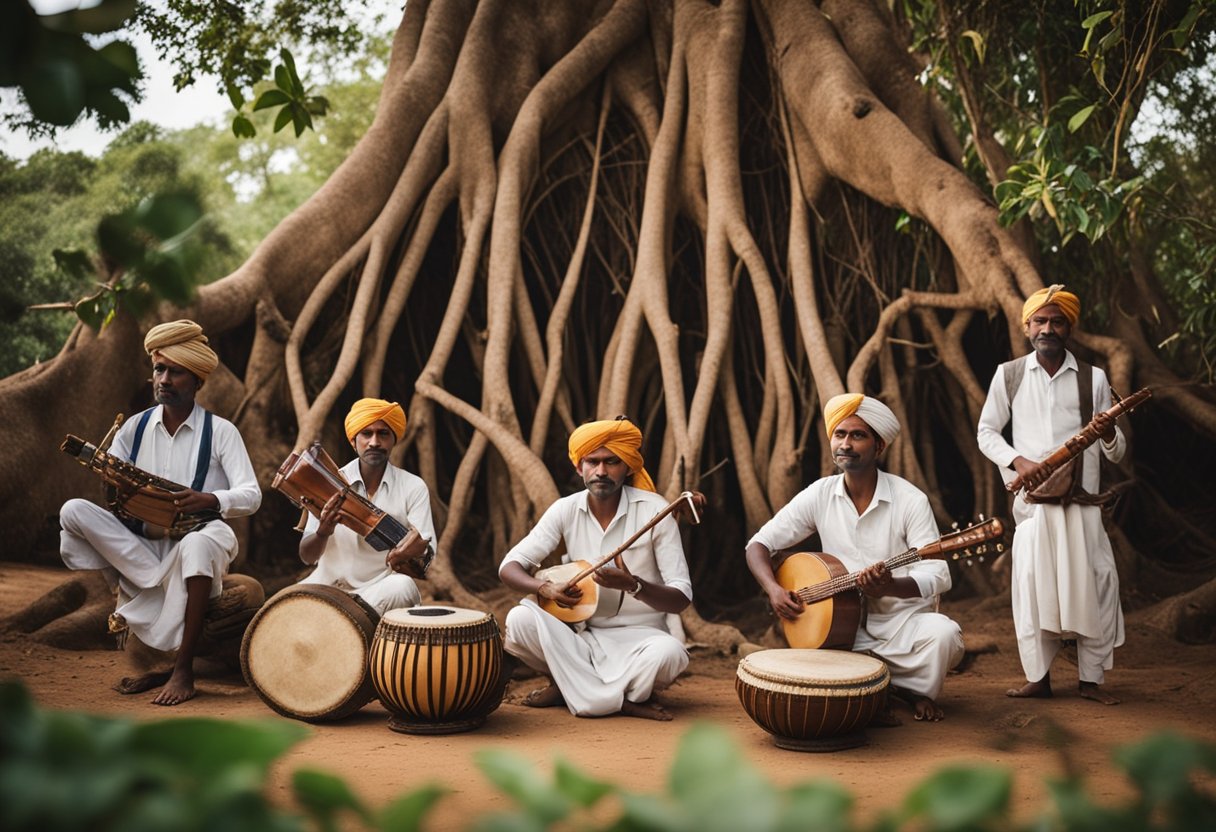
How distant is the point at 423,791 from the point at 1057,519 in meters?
4.64

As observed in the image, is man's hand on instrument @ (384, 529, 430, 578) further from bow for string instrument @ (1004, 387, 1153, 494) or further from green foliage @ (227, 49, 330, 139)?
bow for string instrument @ (1004, 387, 1153, 494)

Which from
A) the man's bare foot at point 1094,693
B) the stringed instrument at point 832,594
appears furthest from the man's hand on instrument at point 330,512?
the man's bare foot at point 1094,693

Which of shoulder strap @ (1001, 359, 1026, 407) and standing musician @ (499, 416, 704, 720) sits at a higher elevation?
shoulder strap @ (1001, 359, 1026, 407)

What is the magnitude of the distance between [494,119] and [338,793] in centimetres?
771

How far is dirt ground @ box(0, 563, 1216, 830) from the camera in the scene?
3.56 meters

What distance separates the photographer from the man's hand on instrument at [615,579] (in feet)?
15.3

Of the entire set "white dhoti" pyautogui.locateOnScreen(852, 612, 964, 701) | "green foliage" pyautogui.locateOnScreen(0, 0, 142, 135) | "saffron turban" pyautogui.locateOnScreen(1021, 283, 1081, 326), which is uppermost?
"green foliage" pyautogui.locateOnScreen(0, 0, 142, 135)

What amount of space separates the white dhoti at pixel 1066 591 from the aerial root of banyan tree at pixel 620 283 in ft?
5.26

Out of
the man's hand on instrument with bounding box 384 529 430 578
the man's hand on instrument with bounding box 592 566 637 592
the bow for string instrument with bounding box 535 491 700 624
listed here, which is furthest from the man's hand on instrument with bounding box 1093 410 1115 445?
the man's hand on instrument with bounding box 384 529 430 578

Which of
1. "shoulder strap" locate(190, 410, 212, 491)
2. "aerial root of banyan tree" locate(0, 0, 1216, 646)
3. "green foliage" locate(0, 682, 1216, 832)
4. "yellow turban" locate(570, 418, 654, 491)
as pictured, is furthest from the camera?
"aerial root of banyan tree" locate(0, 0, 1216, 646)

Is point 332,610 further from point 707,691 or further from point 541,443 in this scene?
point 541,443

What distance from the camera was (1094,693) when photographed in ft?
16.1

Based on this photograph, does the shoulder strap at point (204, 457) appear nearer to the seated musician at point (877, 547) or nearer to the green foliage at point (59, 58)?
the seated musician at point (877, 547)

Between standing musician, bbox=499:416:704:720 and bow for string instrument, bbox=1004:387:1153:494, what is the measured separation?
5.35 feet
